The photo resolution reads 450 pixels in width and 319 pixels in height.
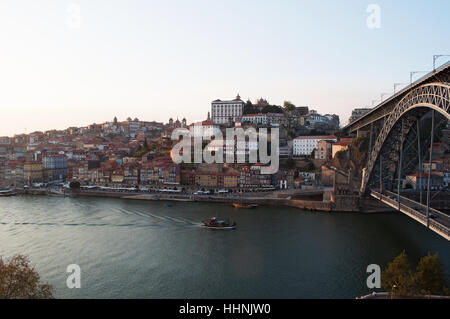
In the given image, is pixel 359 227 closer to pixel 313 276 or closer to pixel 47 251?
pixel 313 276

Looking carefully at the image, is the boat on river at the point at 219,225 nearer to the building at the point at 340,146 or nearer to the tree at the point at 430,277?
the tree at the point at 430,277

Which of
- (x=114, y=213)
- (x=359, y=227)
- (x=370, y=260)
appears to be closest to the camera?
(x=370, y=260)

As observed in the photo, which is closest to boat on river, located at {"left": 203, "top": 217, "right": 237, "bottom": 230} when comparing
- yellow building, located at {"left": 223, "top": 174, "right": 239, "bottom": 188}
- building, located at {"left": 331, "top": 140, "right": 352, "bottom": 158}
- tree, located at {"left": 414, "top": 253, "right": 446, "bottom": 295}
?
tree, located at {"left": 414, "top": 253, "right": 446, "bottom": 295}

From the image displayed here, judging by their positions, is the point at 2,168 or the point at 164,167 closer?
the point at 164,167

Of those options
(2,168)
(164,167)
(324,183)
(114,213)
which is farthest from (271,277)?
(2,168)

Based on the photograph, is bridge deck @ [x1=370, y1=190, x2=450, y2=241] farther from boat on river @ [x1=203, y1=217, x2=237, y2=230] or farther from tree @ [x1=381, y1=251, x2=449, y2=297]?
boat on river @ [x1=203, y1=217, x2=237, y2=230]
